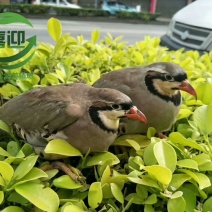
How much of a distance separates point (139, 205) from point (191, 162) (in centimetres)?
24

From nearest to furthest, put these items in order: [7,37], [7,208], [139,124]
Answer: [7,208] → [139,124] → [7,37]

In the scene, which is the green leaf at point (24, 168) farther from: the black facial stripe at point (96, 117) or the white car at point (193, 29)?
the white car at point (193, 29)

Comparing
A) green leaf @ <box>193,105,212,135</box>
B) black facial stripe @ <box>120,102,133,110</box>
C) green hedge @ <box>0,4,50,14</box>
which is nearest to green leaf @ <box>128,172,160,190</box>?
black facial stripe @ <box>120,102,133,110</box>

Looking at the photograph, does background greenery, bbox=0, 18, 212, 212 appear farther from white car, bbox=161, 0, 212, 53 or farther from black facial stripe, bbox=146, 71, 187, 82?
white car, bbox=161, 0, 212, 53

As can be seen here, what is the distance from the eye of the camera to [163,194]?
1396 mm

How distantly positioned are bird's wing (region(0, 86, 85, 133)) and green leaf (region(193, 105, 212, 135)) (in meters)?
0.49

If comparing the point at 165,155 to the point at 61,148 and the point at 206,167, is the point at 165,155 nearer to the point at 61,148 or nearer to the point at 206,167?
the point at 206,167

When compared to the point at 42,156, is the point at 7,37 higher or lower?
higher

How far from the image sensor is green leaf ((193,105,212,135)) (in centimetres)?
174

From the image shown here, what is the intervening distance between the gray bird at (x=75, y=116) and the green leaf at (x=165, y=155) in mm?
231

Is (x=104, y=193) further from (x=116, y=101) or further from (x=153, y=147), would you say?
(x=116, y=101)

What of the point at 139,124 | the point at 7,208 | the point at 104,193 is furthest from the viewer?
the point at 139,124

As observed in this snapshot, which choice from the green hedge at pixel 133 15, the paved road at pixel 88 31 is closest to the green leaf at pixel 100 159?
the paved road at pixel 88 31

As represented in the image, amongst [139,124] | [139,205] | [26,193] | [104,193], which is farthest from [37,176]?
[139,124]
